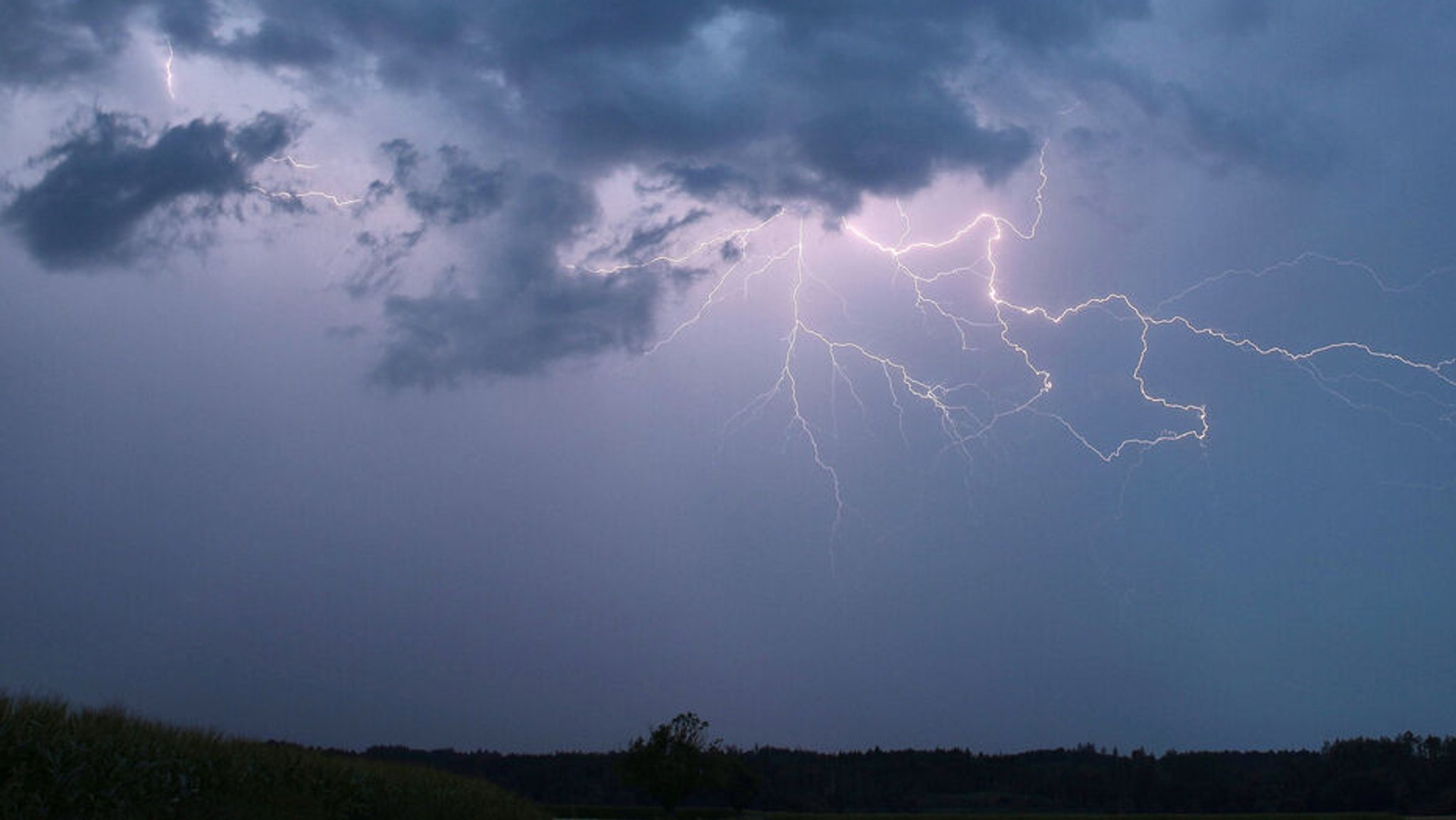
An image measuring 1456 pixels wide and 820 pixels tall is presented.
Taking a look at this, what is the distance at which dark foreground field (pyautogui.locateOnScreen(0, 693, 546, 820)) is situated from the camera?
956cm

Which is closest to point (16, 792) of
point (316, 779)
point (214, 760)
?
point (214, 760)

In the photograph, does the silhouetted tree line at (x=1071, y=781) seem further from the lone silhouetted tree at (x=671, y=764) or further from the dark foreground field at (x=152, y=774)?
the dark foreground field at (x=152, y=774)

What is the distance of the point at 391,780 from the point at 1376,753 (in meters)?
86.2

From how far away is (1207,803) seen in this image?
76562 millimetres

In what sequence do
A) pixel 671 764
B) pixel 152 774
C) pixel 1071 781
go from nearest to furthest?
pixel 152 774, pixel 671 764, pixel 1071 781

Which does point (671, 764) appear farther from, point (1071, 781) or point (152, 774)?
point (1071, 781)

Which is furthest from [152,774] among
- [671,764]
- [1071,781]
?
[1071,781]

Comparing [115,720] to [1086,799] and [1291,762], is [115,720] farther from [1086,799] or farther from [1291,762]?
[1291,762]

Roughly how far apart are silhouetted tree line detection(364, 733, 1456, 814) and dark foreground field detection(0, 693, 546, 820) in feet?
149

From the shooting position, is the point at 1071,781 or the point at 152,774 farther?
the point at 1071,781

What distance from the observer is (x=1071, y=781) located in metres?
94.1

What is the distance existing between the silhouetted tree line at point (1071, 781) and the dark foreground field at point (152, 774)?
4536cm

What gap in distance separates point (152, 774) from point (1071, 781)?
94.1 m

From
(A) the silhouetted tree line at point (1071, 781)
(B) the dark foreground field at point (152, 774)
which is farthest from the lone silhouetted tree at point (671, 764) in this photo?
(B) the dark foreground field at point (152, 774)
